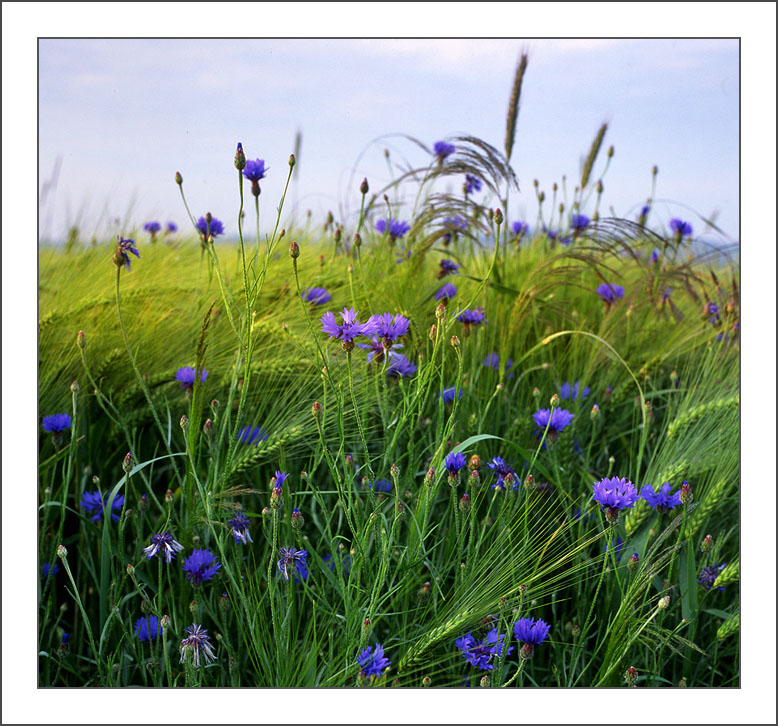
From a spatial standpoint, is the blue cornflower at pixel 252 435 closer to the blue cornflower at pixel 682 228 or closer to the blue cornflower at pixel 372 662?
the blue cornflower at pixel 372 662

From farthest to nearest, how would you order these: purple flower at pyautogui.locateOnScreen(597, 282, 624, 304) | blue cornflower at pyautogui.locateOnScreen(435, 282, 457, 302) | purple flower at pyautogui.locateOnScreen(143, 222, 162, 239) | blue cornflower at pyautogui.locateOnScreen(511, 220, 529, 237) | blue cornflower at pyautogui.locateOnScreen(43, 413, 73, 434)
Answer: purple flower at pyautogui.locateOnScreen(143, 222, 162, 239) < blue cornflower at pyautogui.locateOnScreen(511, 220, 529, 237) < purple flower at pyautogui.locateOnScreen(597, 282, 624, 304) < blue cornflower at pyautogui.locateOnScreen(435, 282, 457, 302) < blue cornflower at pyautogui.locateOnScreen(43, 413, 73, 434)

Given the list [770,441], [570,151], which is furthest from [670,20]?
[770,441]

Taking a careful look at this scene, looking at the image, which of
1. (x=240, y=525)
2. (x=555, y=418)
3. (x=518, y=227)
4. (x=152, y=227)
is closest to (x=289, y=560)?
(x=240, y=525)

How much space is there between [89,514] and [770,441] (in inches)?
37.7

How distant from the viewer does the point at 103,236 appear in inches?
49.3

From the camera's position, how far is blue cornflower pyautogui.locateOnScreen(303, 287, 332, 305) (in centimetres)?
109

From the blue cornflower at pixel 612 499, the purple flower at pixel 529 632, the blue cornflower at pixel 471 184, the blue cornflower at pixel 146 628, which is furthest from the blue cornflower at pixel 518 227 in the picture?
the blue cornflower at pixel 146 628

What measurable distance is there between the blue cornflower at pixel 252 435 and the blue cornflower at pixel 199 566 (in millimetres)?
151

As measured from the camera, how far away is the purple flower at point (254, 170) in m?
0.94

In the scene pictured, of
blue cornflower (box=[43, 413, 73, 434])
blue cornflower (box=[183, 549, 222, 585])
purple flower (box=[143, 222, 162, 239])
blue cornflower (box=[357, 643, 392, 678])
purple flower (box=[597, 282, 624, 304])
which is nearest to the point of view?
blue cornflower (box=[357, 643, 392, 678])

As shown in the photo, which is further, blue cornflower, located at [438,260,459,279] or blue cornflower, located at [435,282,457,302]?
blue cornflower, located at [438,260,459,279]

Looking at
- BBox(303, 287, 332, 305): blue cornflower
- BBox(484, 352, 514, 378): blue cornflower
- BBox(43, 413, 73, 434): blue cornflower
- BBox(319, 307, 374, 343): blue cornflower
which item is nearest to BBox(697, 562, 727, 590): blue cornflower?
BBox(484, 352, 514, 378): blue cornflower

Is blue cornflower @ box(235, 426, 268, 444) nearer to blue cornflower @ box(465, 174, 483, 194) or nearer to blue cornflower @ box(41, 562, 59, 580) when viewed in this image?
blue cornflower @ box(41, 562, 59, 580)

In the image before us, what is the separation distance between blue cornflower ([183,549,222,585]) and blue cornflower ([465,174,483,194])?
2.65 ft
